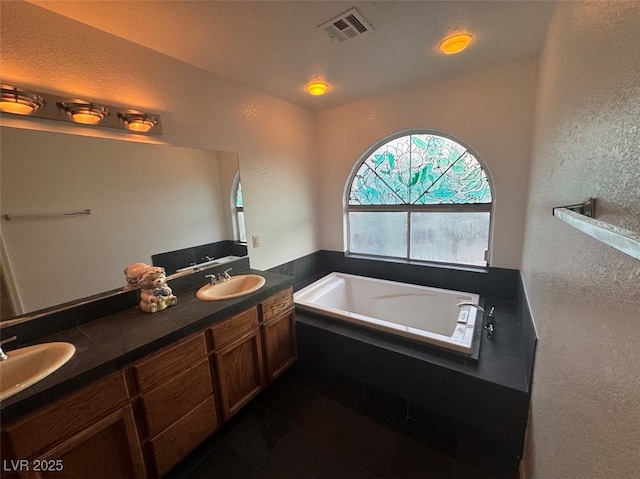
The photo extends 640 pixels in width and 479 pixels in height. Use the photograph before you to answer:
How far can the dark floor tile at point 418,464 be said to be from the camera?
1.42m

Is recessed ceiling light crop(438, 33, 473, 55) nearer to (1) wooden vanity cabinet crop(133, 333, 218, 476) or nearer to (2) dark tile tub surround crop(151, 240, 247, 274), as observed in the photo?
(2) dark tile tub surround crop(151, 240, 247, 274)

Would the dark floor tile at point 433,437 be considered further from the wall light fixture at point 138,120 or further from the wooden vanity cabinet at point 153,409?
the wall light fixture at point 138,120

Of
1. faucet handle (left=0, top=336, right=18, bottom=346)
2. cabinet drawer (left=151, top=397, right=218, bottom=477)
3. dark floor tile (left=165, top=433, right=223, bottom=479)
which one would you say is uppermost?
faucet handle (left=0, top=336, right=18, bottom=346)

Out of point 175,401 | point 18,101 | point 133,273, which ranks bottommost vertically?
point 175,401

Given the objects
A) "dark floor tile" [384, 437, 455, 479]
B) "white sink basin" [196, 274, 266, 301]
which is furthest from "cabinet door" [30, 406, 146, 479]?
"dark floor tile" [384, 437, 455, 479]

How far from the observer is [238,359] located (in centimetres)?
176

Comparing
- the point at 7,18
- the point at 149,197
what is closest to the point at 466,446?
the point at 149,197

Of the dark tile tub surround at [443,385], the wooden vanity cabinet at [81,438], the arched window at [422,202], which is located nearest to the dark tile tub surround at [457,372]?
the dark tile tub surround at [443,385]

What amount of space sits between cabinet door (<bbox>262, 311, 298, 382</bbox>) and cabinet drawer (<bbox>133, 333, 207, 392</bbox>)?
1.73 feet

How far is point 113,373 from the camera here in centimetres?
116

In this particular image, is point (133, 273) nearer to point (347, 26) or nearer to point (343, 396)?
point (343, 396)

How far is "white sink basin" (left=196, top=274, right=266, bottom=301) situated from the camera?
1.92 metres

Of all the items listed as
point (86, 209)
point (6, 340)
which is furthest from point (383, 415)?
point (86, 209)

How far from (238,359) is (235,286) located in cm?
60
